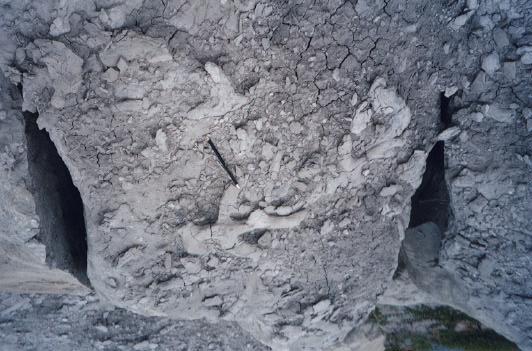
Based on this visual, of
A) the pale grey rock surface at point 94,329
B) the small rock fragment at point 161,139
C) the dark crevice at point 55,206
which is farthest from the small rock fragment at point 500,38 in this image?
the pale grey rock surface at point 94,329

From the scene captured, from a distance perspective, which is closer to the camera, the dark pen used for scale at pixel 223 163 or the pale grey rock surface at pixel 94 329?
the dark pen used for scale at pixel 223 163

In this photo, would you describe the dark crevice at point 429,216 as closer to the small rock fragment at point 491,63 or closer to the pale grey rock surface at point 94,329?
the small rock fragment at point 491,63

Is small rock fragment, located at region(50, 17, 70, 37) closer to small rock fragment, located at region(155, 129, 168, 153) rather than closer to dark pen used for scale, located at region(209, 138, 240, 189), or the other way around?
small rock fragment, located at region(155, 129, 168, 153)

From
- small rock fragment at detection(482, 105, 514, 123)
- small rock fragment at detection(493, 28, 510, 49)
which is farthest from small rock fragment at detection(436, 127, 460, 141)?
small rock fragment at detection(493, 28, 510, 49)

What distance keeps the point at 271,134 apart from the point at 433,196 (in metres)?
1.01

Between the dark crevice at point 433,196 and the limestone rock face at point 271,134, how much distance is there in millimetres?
161

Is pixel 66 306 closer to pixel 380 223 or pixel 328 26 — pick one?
pixel 380 223

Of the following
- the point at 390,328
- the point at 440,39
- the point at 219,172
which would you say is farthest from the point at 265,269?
the point at 390,328

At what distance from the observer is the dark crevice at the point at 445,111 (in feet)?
5.33

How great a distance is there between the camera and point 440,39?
4.97ft

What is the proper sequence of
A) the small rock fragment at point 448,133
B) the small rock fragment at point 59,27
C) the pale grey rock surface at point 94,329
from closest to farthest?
the small rock fragment at point 59,27 < the small rock fragment at point 448,133 < the pale grey rock surface at point 94,329

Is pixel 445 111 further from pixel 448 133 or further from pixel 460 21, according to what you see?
pixel 460 21

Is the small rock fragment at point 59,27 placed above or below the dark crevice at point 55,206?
above

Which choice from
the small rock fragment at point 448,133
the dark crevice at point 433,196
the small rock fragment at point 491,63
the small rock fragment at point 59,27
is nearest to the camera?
the small rock fragment at point 59,27
